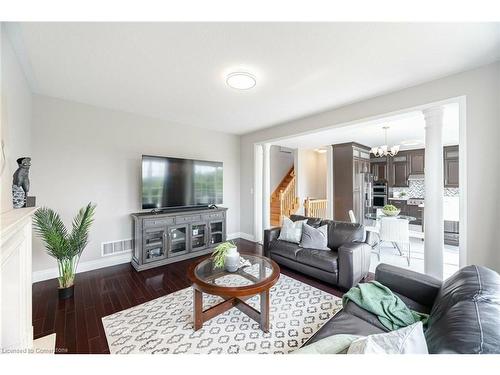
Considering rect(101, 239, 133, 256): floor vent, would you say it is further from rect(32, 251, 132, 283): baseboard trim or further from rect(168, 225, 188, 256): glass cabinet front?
rect(168, 225, 188, 256): glass cabinet front

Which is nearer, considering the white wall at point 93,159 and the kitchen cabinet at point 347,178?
the white wall at point 93,159

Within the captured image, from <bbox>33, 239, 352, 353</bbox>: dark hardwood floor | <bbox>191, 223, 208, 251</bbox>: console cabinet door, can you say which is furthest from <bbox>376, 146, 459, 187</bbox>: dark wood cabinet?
<bbox>191, 223, 208, 251</bbox>: console cabinet door

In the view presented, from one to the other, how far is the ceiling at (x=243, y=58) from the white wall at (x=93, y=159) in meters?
0.38

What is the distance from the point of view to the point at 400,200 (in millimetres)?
6246

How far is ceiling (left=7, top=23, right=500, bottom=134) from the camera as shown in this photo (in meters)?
1.66

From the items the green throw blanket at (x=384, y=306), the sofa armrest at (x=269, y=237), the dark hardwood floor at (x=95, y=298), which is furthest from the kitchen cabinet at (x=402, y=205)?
the green throw blanket at (x=384, y=306)

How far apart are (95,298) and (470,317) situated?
3329 mm

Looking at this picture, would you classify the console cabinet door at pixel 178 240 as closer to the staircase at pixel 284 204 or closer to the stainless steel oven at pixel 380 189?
the staircase at pixel 284 204

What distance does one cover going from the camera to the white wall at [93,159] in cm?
292

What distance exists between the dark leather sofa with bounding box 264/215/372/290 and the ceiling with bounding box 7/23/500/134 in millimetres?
1985

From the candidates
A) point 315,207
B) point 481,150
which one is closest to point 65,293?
point 481,150
